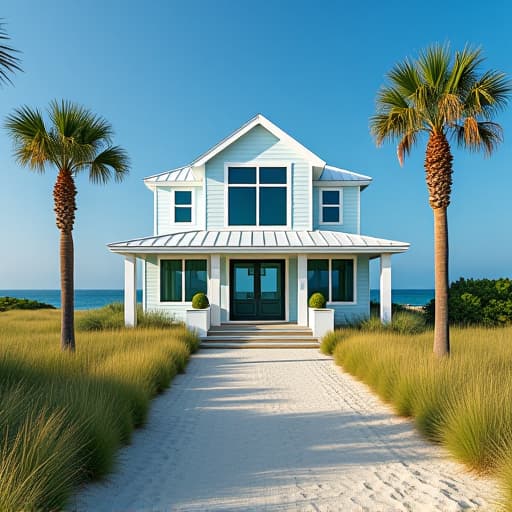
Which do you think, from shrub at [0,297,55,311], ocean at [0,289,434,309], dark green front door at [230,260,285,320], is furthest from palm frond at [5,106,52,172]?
ocean at [0,289,434,309]

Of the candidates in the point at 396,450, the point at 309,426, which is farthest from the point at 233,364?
the point at 396,450

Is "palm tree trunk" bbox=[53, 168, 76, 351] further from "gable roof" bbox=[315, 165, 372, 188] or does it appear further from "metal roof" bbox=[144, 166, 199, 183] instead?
"gable roof" bbox=[315, 165, 372, 188]

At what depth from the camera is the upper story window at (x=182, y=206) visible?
18656mm

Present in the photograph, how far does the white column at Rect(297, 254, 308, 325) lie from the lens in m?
15.6

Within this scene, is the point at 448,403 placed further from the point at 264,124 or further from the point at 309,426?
the point at 264,124

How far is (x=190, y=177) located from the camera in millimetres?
18859

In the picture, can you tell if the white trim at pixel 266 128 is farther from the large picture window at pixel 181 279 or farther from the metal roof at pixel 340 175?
the large picture window at pixel 181 279

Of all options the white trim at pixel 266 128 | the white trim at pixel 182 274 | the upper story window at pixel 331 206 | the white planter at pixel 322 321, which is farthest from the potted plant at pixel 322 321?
the white trim at pixel 266 128

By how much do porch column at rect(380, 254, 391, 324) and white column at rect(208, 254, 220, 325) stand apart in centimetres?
648

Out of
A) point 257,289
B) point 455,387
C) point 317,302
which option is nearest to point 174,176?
point 257,289

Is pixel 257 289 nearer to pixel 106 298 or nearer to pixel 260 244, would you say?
pixel 260 244

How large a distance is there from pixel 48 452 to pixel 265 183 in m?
14.8

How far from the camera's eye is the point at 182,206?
1869 centimetres

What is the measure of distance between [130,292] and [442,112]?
475 inches
